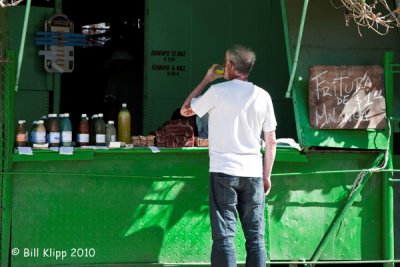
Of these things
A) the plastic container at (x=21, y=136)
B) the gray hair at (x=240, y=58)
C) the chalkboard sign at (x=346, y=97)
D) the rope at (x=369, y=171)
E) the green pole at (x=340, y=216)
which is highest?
the gray hair at (x=240, y=58)

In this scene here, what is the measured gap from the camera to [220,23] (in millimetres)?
8375

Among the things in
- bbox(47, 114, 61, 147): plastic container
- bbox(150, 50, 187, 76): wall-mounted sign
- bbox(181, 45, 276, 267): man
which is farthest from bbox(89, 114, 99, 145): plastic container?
bbox(150, 50, 187, 76): wall-mounted sign

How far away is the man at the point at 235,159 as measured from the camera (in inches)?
201

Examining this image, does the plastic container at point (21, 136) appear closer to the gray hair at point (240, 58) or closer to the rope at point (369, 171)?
the gray hair at point (240, 58)

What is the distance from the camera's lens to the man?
5105 mm

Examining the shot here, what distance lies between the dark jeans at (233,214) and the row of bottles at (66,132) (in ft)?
4.33

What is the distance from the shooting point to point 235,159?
16.8 ft

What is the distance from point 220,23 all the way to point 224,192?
3675 mm

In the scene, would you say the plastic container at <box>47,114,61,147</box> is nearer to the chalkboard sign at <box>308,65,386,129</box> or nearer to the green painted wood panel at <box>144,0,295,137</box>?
the chalkboard sign at <box>308,65,386,129</box>

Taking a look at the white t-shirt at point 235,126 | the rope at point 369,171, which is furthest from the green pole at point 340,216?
the white t-shirt at point 235,126

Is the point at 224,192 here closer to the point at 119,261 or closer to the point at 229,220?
the point at 229,220

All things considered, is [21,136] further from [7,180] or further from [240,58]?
[240,58]

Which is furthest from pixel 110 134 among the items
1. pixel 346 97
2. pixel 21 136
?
pixel 346 97

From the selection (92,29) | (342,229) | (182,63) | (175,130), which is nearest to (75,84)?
(92,29)
